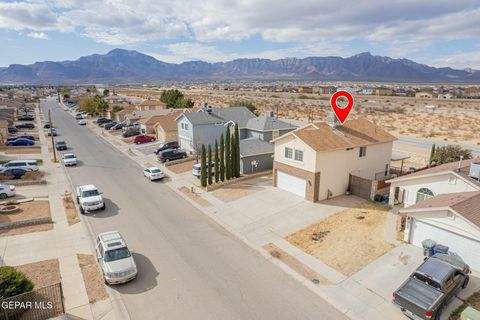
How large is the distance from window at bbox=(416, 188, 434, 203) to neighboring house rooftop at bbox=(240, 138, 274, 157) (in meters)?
16.9

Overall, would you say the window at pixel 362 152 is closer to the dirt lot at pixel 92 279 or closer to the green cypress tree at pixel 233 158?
the green cypress tree at pixel 233 158

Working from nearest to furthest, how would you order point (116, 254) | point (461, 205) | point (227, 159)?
point (116, 254)
point (461, 205)
point (227, 159)

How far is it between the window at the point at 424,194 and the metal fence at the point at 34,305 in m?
23.3

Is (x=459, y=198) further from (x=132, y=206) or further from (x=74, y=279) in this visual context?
(x=132, y=206)

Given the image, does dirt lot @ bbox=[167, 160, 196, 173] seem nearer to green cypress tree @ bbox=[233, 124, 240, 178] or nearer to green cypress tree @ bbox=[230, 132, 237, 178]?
green cypress tree @ bbox=[230, 132, 237, 178]

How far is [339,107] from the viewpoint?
2733cm

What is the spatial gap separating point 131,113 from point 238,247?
57.7 metres

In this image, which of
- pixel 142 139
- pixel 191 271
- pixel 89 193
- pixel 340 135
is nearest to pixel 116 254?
pixel 191 271

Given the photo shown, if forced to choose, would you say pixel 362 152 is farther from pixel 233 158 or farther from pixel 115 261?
pixel 115 261

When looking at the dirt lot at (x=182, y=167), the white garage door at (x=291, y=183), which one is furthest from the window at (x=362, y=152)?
the dirt lot at (x=182, y=167)

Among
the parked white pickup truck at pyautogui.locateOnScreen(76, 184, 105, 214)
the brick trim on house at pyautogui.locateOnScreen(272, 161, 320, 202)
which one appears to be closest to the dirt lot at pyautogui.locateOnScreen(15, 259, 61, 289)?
the parked white pickup truck at pyautogui.locateOnScreen(76, 184, 105, 214)

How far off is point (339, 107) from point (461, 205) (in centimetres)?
1323

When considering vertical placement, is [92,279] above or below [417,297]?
below

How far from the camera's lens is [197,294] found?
47.9 feet
